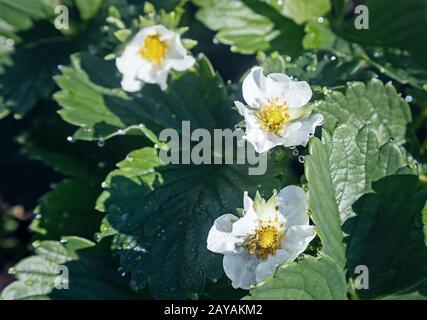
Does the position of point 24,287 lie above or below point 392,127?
below

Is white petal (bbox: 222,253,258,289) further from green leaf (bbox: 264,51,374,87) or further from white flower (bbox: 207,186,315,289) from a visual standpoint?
green leaf (bbox: 264,51,374,87)

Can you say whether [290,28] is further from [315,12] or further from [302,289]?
[302,289]

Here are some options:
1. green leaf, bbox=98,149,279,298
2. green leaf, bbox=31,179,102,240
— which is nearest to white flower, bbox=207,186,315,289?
green leaf, bbox=98,149,279,298

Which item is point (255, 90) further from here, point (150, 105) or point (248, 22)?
point (248, 22)

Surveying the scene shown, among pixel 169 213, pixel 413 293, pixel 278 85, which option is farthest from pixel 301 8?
pixel 413 293

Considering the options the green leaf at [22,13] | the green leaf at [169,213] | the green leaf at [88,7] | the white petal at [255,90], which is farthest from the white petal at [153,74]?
the green leaf at [22,13]

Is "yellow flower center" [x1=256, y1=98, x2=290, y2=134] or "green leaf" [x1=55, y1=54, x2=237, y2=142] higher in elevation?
"yellow flower center" [x1=256, y1=98, x2=290, y2=134]

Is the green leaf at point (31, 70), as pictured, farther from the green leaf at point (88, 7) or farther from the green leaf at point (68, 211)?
the green leaf at point (68, 211)

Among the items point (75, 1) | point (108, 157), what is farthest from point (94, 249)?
point (75, 1)
